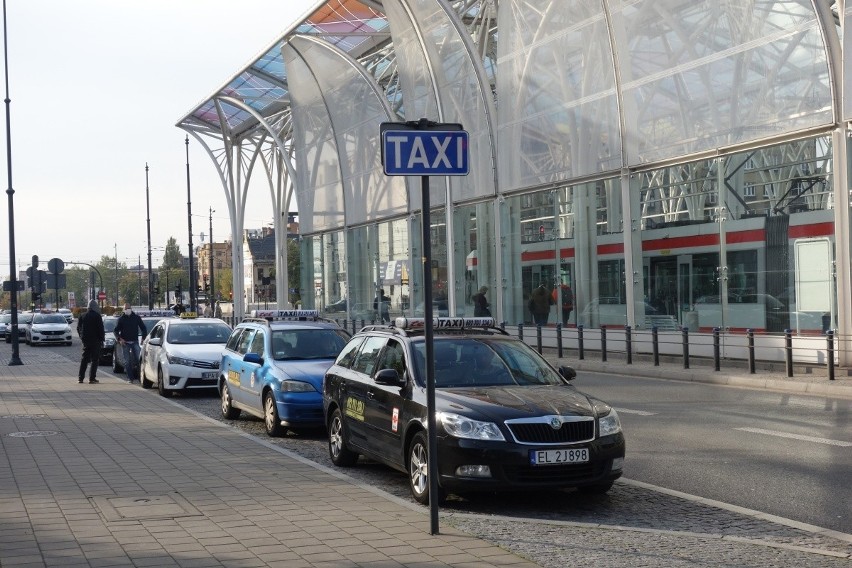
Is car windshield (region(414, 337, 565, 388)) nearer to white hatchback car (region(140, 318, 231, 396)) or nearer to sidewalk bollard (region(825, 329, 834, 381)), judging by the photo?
white hatchback car (region(140, 318, 231, 396))

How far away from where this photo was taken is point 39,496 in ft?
29.5

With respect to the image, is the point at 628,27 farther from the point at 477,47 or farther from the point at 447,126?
the point at 447,126

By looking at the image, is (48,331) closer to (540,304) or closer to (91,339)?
(540,304)

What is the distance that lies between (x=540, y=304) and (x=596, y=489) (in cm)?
2289

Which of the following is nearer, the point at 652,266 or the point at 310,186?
the point at 652,266

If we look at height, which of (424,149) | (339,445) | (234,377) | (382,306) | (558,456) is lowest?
(339,445)

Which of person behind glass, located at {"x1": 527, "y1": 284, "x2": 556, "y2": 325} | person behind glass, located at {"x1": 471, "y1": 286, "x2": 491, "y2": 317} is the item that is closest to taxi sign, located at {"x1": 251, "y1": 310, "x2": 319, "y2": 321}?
person behind glass, located at {"x1": 527, "y1": 284, "x2": 556, "y2": 325}

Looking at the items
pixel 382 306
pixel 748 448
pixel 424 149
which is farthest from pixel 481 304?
pixel 424 149

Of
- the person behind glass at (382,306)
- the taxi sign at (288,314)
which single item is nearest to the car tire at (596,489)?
the taxi sign at (288,314)

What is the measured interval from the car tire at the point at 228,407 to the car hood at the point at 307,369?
1840 mm

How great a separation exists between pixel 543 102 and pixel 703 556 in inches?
991

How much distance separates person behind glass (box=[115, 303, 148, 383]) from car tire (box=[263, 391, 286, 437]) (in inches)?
418

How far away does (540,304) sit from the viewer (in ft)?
105

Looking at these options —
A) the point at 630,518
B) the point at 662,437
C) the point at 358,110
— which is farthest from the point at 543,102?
the point at 630,518
